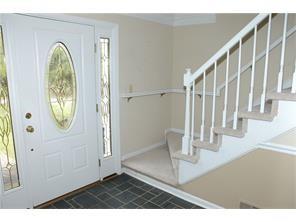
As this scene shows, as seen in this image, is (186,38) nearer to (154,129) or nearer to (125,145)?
(154,129)

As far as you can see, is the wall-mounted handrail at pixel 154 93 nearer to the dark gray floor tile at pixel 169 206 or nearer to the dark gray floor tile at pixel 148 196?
the dark gray floor tile at pixel 148 196

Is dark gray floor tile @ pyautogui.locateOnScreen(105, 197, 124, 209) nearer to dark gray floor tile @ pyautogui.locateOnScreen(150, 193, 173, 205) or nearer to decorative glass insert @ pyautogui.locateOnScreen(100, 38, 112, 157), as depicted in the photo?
dark gray floor tile @ pyautogui.locateOnScreen(150, 193, 173, 205)

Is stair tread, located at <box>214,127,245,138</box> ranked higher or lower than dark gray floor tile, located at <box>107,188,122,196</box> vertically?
higher

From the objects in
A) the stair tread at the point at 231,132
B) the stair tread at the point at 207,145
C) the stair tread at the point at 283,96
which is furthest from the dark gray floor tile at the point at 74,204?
the stair tread at the point at 283,96

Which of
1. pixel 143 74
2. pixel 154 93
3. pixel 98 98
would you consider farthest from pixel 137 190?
pixel 143 74

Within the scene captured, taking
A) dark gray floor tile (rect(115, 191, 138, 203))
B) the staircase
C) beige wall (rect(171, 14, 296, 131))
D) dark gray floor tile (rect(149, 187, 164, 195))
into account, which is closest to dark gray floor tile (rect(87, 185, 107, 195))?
dark gray floor tile (rect(115, 191, 138, 203))

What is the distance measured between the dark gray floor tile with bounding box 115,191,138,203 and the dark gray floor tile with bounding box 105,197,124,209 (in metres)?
0.05

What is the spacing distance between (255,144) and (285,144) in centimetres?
28

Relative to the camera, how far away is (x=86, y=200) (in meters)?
2.75

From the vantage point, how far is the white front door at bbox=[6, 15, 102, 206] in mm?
2336

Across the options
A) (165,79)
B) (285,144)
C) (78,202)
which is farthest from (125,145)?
(285,144)

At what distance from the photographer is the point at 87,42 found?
2.79 metres
